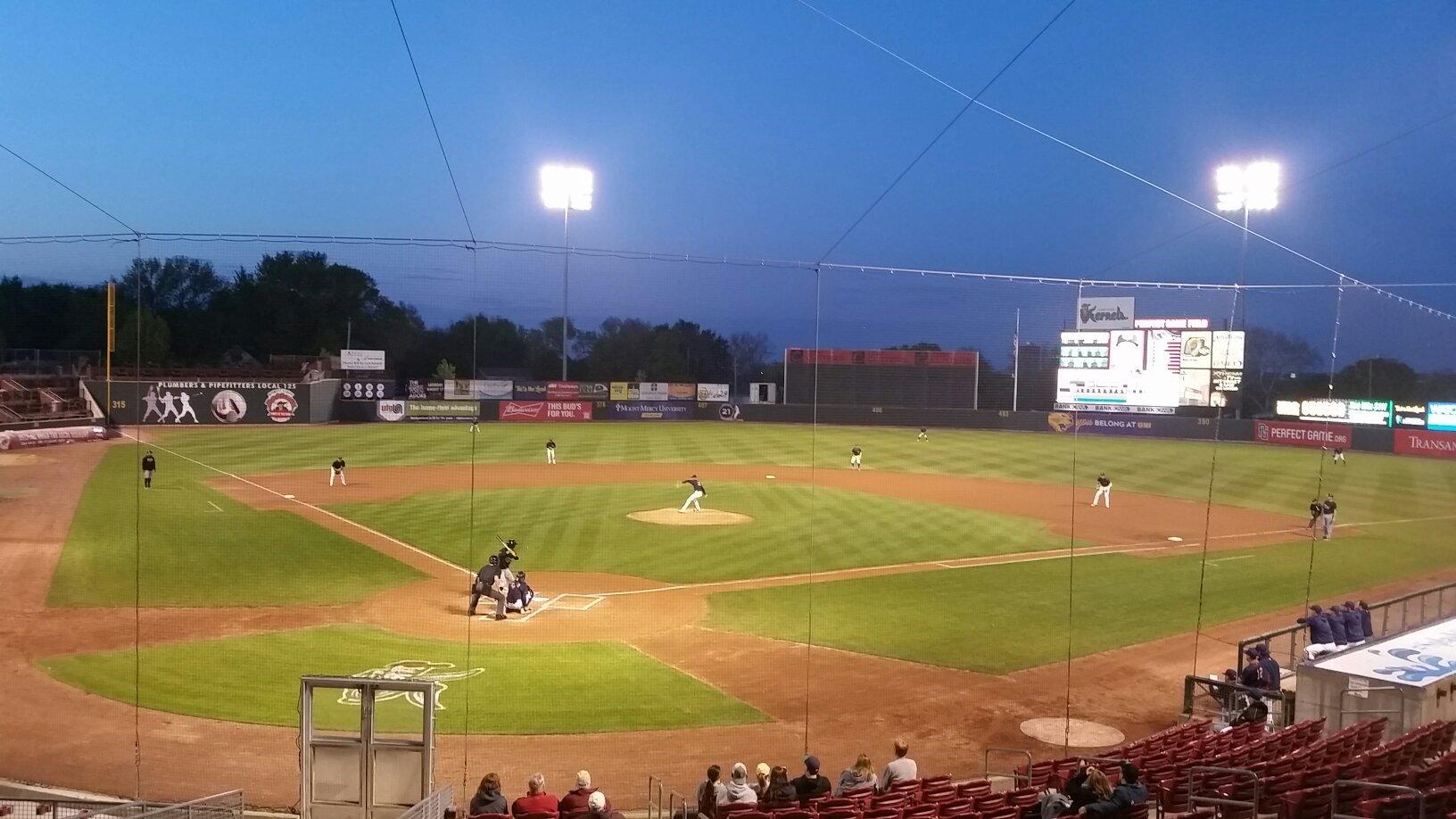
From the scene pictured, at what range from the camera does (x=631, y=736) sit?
34.1ft

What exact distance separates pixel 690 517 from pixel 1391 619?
613 inches

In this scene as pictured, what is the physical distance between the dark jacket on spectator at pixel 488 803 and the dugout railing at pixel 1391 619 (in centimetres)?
953

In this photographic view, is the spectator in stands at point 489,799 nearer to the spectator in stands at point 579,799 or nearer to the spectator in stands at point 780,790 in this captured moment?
the spectator in stands at point 579,799

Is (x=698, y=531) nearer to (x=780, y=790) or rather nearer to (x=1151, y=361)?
(x=1151, y=361)

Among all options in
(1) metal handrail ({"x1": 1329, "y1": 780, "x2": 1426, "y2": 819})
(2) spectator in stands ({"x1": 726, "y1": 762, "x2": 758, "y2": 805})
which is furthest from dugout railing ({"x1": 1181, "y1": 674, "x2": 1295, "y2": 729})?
(2) spectator in stands ({"x1": 726, "y1": 762, "x2": 758, "y2": 805})

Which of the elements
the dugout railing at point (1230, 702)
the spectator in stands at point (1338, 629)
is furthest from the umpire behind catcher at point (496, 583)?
the spectator in stands at point (1338, 629)

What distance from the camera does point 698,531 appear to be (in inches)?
919

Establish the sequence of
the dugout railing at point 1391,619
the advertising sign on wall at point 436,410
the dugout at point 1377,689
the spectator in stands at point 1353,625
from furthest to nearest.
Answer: the advertising sign on wall at point 436,410
the dugout railing at point 1391,619
the spectator in stands at point 1353,625
the dugout at point 1377,689

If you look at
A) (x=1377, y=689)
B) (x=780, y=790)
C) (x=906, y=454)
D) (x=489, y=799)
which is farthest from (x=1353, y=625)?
(x=906, y=454)

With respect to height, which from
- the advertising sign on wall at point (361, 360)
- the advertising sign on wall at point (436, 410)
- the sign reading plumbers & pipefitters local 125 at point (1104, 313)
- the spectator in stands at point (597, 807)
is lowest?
the spectator in stands at point (597, 807)

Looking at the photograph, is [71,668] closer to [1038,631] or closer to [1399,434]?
[1038,631]

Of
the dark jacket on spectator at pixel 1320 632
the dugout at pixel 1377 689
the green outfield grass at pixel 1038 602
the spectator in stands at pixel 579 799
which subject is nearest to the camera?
the spectator in stands at pixel 579 799

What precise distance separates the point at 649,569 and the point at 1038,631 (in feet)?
25.4

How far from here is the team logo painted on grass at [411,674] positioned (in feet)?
36.7
